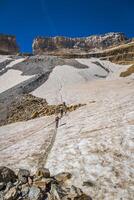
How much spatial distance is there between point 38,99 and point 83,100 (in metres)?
8.69

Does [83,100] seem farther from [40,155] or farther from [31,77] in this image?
[31,77]

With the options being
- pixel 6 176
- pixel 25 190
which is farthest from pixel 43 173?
pixel 6 176

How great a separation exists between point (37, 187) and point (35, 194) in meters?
0.52

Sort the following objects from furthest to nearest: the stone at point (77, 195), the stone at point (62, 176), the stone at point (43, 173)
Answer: the stone at point (43, 173) < the stone at point (62, 176) < the stone at point (77, 195)

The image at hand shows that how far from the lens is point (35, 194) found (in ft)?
32.0

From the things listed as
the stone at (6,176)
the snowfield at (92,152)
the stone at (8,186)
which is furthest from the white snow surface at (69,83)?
the stone at (8,186)

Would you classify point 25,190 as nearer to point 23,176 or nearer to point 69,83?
point 23,176

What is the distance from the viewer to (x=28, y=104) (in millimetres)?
38625

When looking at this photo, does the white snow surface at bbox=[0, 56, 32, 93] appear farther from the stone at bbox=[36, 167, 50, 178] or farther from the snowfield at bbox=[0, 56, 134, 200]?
the stone at bbox=[36, 167, 50, 178]

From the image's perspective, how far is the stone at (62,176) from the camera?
11.2 m

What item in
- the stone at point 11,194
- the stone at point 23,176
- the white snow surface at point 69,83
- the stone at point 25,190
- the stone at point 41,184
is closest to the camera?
the stone at point 11,194

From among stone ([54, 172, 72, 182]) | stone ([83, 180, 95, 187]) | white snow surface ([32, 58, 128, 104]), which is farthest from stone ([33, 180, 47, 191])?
white snow surface ([32, 58, 128, 104])

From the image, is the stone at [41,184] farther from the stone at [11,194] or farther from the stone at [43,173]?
the stone at [11,194]

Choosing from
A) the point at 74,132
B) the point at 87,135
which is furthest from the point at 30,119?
the point at 87,135
